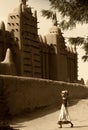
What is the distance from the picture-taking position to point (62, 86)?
Answer: 25094mm

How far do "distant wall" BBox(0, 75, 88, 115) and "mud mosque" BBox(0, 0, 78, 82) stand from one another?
10.5 feet

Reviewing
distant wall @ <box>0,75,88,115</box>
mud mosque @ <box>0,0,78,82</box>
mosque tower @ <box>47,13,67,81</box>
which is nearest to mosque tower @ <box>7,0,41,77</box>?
mud mosque @ <box>0,0,78,82</box>

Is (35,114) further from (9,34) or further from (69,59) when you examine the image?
(69,59)

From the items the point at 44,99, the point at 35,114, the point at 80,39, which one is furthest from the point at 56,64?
the point at 80,39

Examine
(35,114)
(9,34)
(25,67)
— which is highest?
(9,34)

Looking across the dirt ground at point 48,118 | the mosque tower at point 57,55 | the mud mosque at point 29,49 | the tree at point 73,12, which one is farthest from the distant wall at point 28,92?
the mosque tower at point 57,55

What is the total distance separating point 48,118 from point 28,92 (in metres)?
1.96

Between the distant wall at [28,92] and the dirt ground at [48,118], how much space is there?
465 millimetres

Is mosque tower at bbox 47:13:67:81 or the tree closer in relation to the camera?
the tree

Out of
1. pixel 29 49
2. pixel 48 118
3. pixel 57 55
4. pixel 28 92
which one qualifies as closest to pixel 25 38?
pixel 29 49

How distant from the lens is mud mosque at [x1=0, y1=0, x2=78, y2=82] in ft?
96.2

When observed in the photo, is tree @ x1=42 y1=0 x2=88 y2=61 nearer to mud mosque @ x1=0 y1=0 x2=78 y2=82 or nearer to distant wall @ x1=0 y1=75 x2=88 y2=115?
distant wall @ x1=0 y1=75 x2=88 y2=115

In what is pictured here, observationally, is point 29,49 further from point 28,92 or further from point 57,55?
point 28,92

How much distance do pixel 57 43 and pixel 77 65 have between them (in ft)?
21.4
